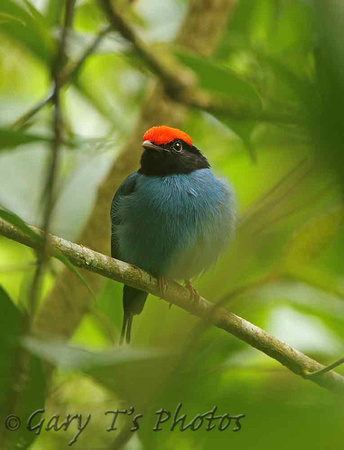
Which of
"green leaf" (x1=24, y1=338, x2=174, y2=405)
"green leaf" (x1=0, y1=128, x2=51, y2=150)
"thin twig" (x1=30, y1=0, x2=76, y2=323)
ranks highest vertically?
"green leaf" (x1=0, y1=128, x2=51, y2=150)

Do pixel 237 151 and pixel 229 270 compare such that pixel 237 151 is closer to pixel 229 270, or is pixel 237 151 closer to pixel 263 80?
pixel 263 80

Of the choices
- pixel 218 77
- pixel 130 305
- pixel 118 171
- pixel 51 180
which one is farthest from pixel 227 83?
pixel 51 180

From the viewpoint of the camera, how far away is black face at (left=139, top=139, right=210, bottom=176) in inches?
160

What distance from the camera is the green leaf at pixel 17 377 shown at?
200cm

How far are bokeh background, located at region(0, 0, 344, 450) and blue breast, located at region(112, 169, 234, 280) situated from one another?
0.31 meters

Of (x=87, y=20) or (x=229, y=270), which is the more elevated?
(x=87, y=20)

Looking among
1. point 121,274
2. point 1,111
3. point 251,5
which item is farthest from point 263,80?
point 121,274

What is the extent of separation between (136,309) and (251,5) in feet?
8.99

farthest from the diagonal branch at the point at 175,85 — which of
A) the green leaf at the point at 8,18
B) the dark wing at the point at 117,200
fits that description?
the dark wing at the point at 117,200

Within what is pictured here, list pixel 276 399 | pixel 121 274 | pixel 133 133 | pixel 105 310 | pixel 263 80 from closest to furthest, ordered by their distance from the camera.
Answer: pixel 276 399 < pixel 121 274 < pixel 105 310 < pixel 263 80 < pixel 133 133

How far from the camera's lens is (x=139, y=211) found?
3785 millimetres

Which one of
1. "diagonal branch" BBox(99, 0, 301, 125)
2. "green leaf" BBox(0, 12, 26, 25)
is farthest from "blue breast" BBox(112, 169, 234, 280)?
"green leaf" BBox(0, 12, 26, 25)

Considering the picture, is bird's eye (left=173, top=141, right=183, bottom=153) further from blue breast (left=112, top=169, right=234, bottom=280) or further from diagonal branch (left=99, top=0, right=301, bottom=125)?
diagonal branch (left=99, top=0, right=301, bottom=125)

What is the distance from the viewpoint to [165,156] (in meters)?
4.11
